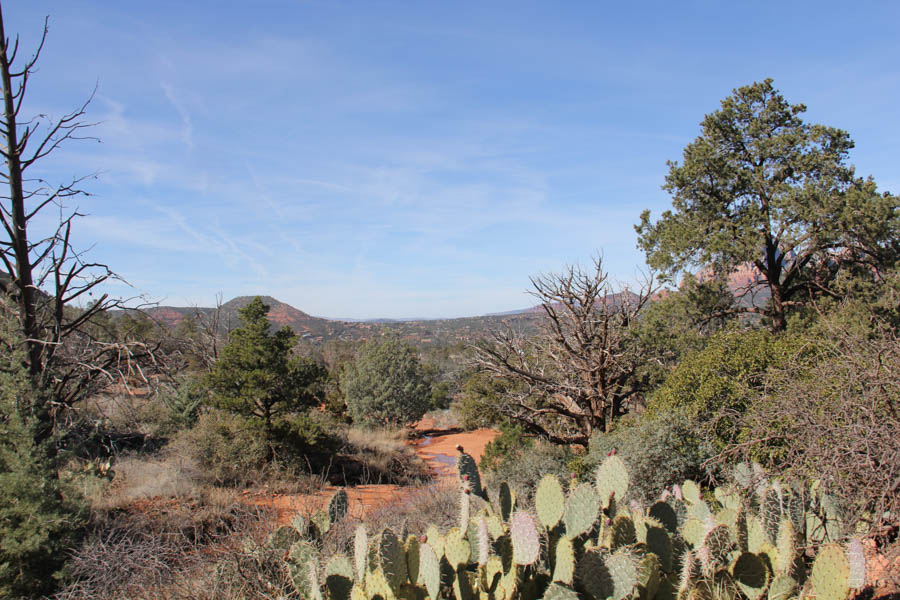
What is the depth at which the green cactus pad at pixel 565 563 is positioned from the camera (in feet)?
8.86

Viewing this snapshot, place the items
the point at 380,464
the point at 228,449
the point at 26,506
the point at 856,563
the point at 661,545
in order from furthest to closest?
1. the point at 380,464
2. the point at 228,449
3. the point at 26,506
4. the point at 661,545
5. the point at 856,563

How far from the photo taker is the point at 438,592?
2.84 m

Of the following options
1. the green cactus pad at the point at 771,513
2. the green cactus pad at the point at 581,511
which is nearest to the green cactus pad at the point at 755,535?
the green cactus pad at the point at 771,513

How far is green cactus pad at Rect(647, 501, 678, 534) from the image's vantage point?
3744 mm

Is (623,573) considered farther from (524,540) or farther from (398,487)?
(398,487)

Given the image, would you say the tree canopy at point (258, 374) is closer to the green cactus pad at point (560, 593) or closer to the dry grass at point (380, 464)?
the dry grass at point (380, 464)

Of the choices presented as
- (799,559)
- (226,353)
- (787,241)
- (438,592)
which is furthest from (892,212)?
(226,353)

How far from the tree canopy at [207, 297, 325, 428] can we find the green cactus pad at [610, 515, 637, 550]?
38.2ft

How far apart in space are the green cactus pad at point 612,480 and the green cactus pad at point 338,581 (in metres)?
1.68

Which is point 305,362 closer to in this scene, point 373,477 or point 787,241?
point 373,477

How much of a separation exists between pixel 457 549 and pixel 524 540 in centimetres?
45

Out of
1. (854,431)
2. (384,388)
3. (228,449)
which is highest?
(854,431)

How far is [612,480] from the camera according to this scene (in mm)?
3664

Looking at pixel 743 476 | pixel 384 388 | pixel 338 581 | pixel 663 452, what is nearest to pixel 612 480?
pixel 338 581
